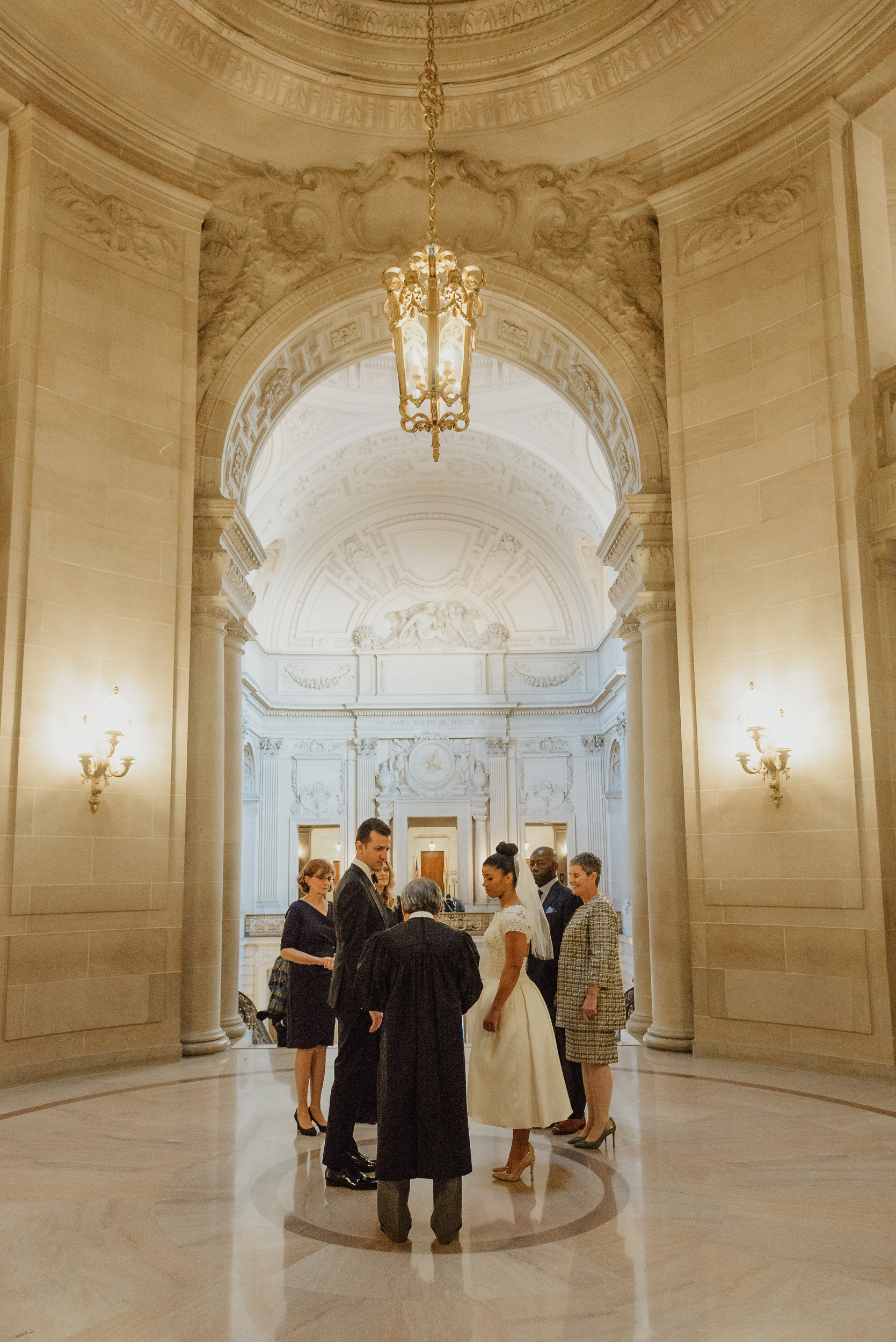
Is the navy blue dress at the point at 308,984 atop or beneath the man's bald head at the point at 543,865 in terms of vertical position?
beneath

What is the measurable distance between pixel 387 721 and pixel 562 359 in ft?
51.5

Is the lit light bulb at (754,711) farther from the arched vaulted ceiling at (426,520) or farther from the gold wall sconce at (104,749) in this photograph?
Answer: the arched vaulted ceiling at (426,520)

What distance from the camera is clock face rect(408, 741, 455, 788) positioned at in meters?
27.2

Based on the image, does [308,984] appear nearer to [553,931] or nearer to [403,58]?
[553,931]

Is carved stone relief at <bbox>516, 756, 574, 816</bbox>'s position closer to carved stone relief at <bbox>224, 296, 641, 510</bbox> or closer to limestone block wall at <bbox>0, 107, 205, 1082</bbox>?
carved stone relief at <bbox>224, 296, 641, 510</bbox>

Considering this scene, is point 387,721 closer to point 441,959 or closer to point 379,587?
point 379,587

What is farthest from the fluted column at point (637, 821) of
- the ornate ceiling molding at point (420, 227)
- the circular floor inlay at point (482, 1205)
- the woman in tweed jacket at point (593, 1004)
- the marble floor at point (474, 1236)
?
the circular floor inlay at point (482, 1205)

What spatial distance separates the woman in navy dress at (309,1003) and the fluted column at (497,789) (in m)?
19.5

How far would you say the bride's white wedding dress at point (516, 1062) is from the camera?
5.62m

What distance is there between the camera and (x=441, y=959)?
5.02m

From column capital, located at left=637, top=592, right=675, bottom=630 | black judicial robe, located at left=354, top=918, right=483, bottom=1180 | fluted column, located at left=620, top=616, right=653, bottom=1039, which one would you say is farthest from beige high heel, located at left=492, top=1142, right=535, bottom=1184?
column capital, located at left=637, top=592, right=675, bottom=630

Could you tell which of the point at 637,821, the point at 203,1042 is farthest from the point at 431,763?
the point at 203,1042

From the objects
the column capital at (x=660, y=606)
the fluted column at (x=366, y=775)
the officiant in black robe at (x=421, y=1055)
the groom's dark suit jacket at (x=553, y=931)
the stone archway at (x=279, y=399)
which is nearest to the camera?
the officiant in black robe at (x=421, y=1055)

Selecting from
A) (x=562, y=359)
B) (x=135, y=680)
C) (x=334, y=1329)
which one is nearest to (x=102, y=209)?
(x=135, y=680)
